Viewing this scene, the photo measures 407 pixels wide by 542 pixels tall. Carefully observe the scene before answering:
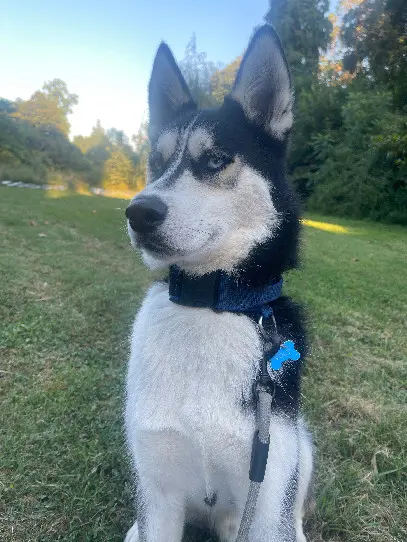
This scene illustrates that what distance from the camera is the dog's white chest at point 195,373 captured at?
1.32 m

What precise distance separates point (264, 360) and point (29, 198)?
11.5 metres

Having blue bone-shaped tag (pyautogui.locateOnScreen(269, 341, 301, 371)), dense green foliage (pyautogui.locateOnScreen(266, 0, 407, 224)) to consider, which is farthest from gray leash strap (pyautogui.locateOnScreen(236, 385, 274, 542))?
dense green foliage (pyautogui.locateOnScreen(266, 0, 407, 224))

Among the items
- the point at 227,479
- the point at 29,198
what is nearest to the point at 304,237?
the point at 227,479

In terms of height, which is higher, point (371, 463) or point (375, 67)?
point (375, 67)

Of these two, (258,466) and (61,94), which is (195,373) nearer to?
(258,466)

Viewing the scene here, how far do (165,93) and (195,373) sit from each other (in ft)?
3.78

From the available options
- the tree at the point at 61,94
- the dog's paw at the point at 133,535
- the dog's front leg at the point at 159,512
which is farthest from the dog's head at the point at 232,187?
the tree at the point at 61,94

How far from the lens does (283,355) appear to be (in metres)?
1.37

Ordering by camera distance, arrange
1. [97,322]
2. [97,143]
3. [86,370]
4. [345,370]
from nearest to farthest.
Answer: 1. [86,370]
2. [345,370]
3. [97,322]
4. [97,143]

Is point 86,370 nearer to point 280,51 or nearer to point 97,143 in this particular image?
point 280,51

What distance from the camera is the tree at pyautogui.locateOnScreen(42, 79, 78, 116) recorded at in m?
28.5

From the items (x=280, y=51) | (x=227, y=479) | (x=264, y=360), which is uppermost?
(x=280, y=51)

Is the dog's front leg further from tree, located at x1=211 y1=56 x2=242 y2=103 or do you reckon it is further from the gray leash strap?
tree, located at x1=211 y1=56 x2=242 y2=103

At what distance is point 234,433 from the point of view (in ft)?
4.31
